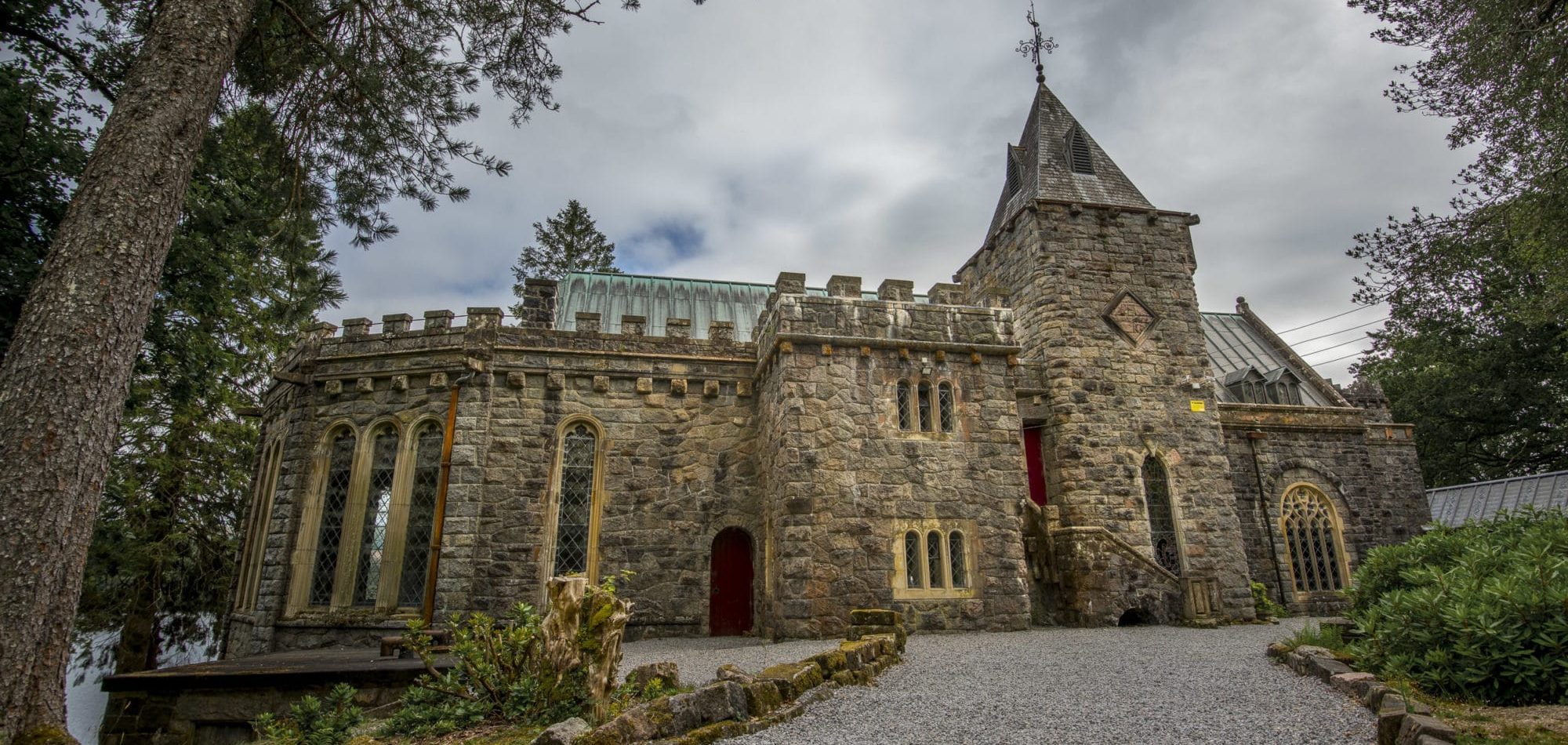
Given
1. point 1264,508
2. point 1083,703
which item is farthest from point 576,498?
point 1264,508

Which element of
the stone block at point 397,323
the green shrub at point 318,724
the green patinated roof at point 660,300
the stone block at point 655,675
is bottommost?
the green shrub at point 318,724

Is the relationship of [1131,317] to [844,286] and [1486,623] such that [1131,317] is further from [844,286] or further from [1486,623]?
[1486,623]

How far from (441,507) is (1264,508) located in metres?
17.2

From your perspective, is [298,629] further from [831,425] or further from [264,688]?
[831,425]

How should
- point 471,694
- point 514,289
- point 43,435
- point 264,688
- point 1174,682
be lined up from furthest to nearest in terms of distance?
point 514,289, point 264,688, point 1174,682, point 471,694, point 43,435

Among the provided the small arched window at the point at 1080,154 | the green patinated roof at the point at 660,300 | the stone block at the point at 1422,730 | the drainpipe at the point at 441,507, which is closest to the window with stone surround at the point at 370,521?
the drainpipe at the point at 441,507

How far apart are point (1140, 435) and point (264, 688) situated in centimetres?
1473

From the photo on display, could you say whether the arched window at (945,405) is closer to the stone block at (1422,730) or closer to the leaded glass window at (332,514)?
the stone block at (1422,730)

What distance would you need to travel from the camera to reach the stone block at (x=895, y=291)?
44.1 ft

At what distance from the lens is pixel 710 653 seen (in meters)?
10.2

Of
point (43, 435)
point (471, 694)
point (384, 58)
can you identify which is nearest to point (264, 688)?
point (471, 694)

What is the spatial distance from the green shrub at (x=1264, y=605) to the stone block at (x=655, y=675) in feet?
43.2

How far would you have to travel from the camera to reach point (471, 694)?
6.07m

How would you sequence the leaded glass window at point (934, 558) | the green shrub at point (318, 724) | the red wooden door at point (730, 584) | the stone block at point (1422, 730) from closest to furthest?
the stone block at point (1422, 730), the green shrub at point (318, 724), the leaded glass window at point (934, 558), the red wooden door at point (730, 584)
